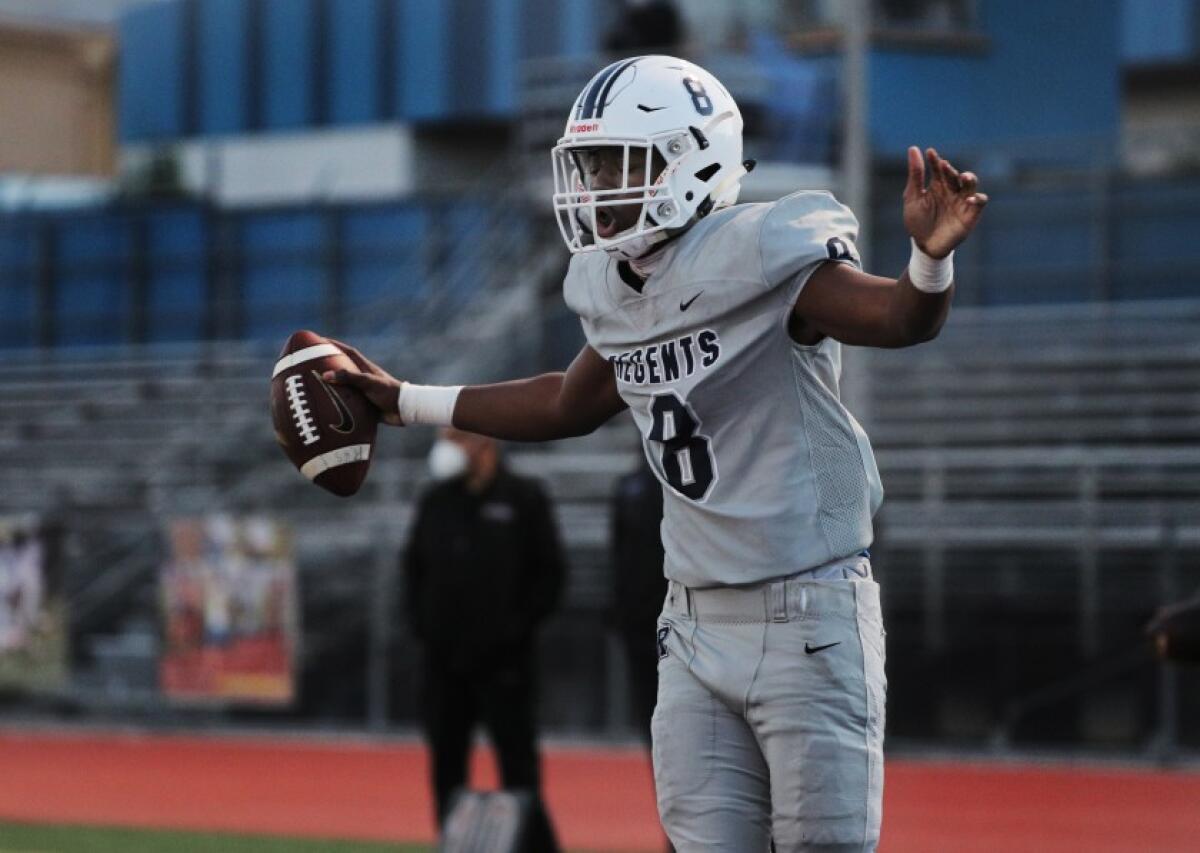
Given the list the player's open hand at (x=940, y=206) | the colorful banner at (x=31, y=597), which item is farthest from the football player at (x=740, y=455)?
the colorful banner at (x=31, y=597)

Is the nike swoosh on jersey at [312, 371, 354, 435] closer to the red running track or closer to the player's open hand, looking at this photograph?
the player's open hand

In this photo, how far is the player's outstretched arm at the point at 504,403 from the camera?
4566mm

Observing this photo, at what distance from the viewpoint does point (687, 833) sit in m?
4.08

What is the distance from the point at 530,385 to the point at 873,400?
1241 centimetres

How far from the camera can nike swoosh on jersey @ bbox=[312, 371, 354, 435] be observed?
4.61 meters

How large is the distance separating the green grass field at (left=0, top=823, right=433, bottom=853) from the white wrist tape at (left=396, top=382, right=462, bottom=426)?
485 centimetres

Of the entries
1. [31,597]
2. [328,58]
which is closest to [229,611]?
[31,597]

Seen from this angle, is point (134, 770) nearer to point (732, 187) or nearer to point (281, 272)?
point (732, 187)

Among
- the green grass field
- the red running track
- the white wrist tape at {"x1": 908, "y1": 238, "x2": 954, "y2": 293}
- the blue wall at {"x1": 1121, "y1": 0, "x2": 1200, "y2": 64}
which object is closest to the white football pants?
the white wrist tape at {"x1": 908, "y1": 238, "x2": 954, "y2": 293}

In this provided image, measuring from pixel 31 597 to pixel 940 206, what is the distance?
1172 cm

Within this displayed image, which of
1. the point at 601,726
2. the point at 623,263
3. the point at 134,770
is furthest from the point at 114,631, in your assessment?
the point at 623,263

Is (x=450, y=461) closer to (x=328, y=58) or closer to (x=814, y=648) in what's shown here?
(x=814, y=648)

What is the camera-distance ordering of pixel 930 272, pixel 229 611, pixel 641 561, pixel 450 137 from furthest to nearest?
pixel 450 137 → pixel 229 611 → pixel 641 561 → pixel 930 272

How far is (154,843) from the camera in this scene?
950 centimetres
